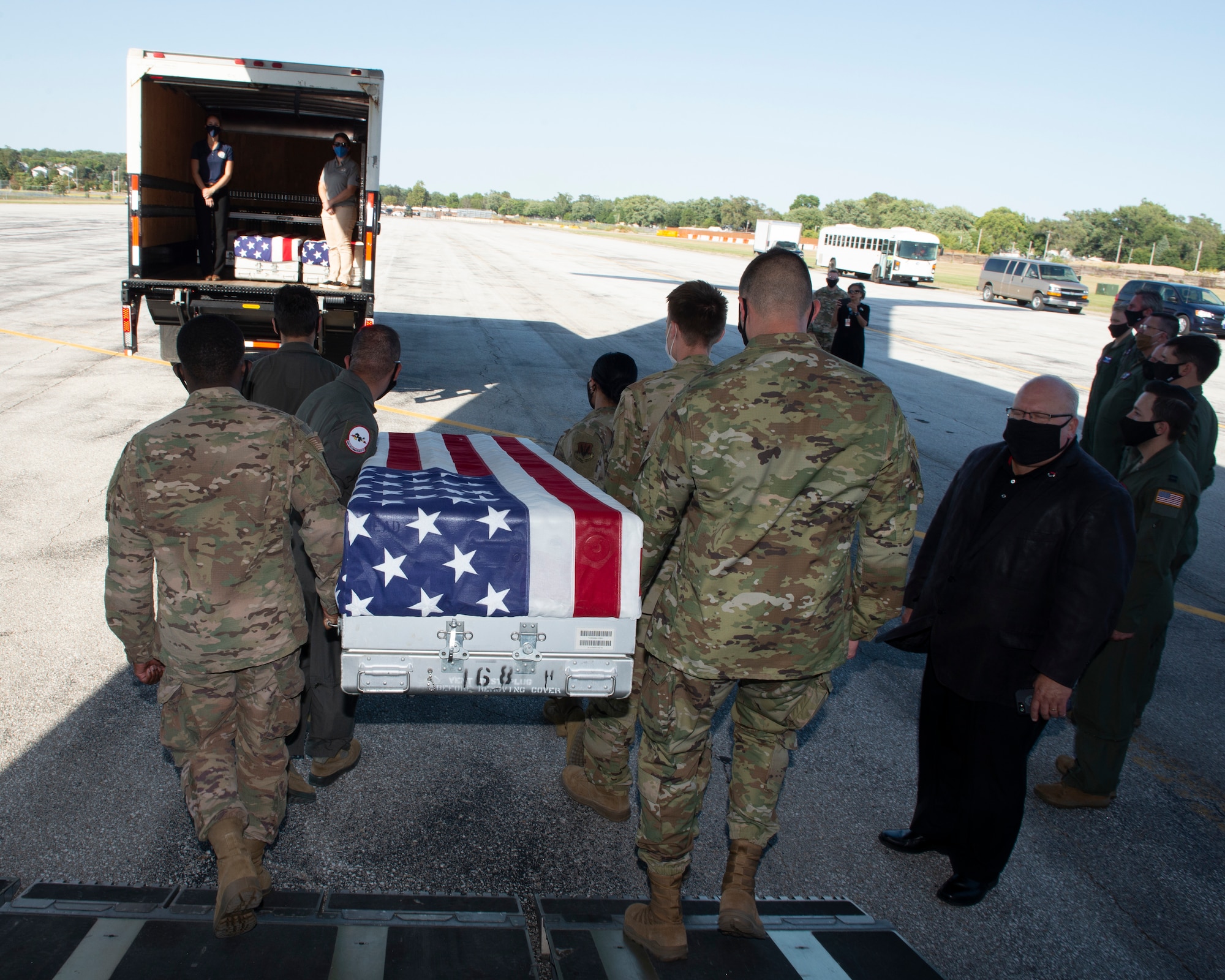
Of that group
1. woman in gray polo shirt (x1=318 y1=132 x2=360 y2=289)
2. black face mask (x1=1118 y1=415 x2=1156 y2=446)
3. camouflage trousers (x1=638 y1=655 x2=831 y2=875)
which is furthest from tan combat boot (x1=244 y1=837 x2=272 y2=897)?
woman in gray polo shirt (x1=318 y1=132 x2=360 y2=289)

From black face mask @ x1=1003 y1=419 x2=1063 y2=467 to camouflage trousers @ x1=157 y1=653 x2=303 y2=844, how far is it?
2737 millimetres

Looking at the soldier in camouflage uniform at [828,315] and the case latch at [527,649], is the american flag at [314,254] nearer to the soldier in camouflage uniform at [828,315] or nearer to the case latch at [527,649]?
the soldier in camouflage uniform at [828,315]

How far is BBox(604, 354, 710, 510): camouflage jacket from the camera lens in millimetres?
3496

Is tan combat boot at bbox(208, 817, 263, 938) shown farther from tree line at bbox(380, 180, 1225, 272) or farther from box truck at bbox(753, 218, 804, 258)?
tree line at bbox(380, 180, 1225, 272)

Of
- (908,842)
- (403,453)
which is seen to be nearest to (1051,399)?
(908,842)

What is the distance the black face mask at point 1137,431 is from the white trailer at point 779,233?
51426mm

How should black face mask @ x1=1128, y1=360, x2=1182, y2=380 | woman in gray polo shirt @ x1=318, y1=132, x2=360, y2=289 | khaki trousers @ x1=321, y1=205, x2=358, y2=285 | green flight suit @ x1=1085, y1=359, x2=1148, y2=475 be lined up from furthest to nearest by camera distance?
1. khaki trousers @ x1=321, y1=205, x2=358, y2=285
2. woman in gray polo shirt @ x1=318, y1=132, x2=360, y2=289
3. green flight suit @ x1=1085, y1=359, x2=1148, y2=475
4. black face mask @ x1=1128, y1=360, x2=1182, y2=380

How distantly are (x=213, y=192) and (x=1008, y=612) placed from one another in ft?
36.5

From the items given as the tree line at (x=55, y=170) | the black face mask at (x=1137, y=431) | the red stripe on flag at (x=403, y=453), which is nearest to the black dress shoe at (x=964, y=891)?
the black face mask at (x=1137, y=431)

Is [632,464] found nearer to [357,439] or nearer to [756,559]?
[756,559]

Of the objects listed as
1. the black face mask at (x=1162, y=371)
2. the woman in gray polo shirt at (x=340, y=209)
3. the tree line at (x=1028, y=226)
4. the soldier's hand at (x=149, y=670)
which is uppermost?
the tree line at (x=1028, y=226)

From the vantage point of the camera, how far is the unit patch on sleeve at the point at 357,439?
12.1 feet

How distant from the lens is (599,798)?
3.88m

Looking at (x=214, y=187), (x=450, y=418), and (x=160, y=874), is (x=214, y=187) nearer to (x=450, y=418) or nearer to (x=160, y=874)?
(x=450, y=418)
